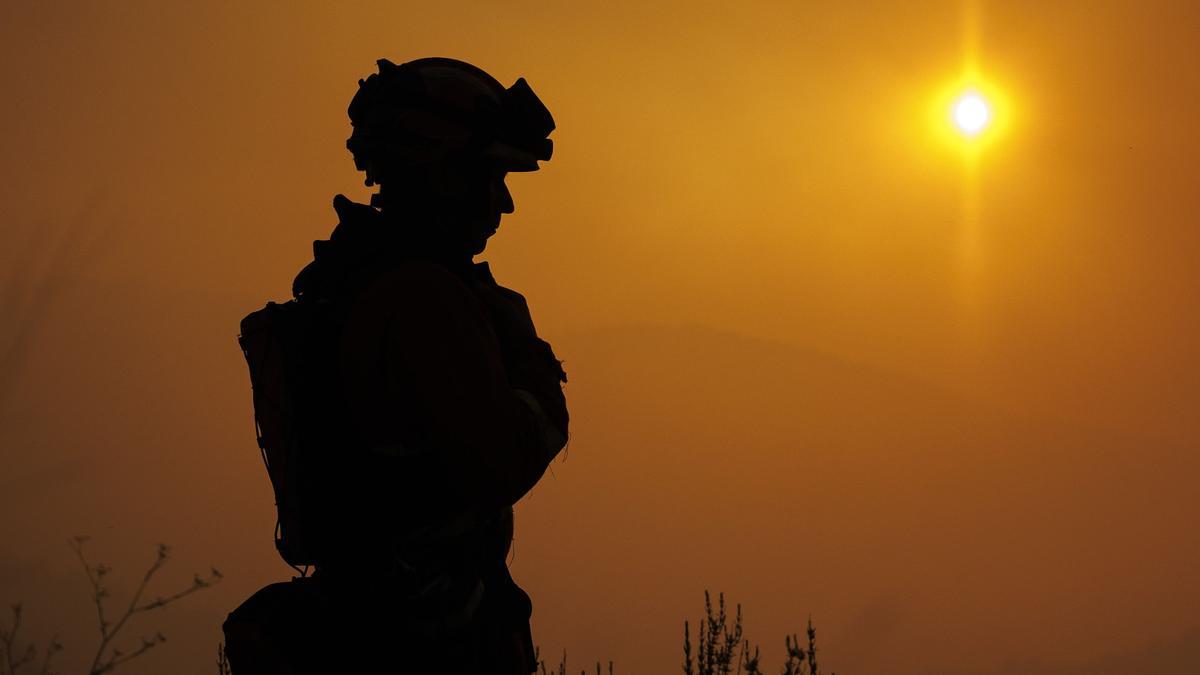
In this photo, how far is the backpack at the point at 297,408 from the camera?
421 centimetres

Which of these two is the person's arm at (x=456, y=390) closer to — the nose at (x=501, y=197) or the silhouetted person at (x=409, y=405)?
the silhouetted person at (x=409, y=405)

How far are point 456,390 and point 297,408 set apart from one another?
0.47 meters

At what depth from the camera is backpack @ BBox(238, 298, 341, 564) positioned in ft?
13.8

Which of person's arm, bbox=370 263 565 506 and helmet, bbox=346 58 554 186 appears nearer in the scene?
person's arm, bbox=370 263 565 506

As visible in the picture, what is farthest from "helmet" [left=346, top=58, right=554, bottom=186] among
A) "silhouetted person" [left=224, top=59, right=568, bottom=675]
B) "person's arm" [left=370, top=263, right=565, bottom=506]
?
"person's arm" [left=370, top=263, right=565, bottom=506]

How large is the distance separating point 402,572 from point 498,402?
1.71ft

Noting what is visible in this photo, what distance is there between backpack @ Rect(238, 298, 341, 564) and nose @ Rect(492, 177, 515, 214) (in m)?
0.56

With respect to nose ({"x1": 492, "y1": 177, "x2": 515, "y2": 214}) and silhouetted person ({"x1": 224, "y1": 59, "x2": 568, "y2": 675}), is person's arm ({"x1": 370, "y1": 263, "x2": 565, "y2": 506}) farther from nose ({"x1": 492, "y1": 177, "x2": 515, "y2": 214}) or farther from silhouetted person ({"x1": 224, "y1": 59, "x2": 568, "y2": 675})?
nose ({"x1": 492, "y1": 177, "x2": 515, "y2": 214})

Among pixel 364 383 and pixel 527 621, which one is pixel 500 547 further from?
pixel 364 383

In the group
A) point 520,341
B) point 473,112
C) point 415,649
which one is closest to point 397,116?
point 473,112

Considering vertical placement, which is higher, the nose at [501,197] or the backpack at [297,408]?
the nose at [501,197]

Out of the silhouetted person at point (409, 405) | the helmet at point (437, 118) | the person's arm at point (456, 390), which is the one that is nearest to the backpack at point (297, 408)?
the silhouetted person at point (409, 405)

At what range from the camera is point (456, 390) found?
4078mm

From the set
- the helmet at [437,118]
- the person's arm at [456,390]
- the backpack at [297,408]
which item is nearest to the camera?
the person's arm at [456,390]
